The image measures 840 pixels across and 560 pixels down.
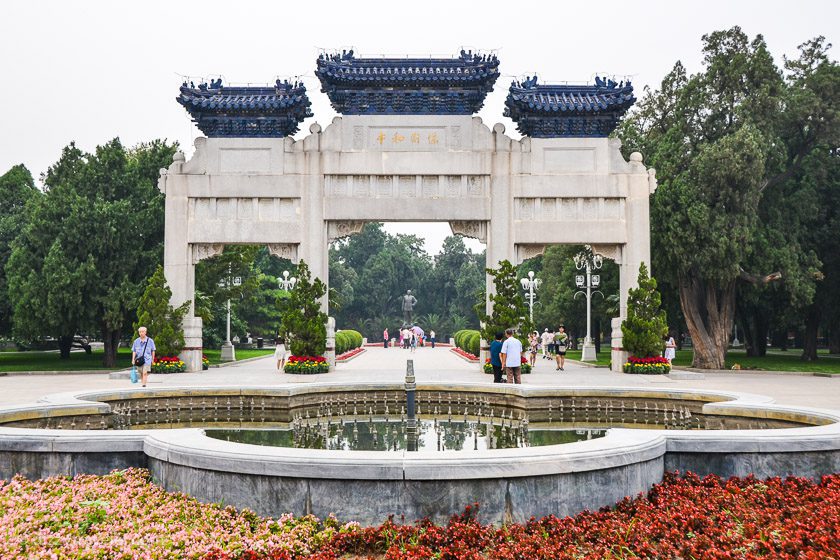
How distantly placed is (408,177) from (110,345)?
14.2m

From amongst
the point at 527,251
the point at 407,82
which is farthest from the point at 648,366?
the point at 407,82

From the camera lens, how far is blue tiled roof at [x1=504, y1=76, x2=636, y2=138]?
77.7 feet

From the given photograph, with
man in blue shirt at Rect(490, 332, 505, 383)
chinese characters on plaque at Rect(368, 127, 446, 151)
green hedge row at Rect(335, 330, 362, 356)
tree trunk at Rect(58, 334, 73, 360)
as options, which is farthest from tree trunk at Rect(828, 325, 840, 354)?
tree trunk at Rect(58, 334, 73, 360)

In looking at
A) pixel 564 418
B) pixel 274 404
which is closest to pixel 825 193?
pixel 564 418

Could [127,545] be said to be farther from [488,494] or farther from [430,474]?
[488,494]

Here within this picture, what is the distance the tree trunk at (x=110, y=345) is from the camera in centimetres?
2858

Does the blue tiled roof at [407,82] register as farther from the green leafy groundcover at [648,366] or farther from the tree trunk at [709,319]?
the tree trunk at [709,319]

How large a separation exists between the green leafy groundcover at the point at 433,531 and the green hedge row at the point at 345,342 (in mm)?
28602

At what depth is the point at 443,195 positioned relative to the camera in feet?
77.8

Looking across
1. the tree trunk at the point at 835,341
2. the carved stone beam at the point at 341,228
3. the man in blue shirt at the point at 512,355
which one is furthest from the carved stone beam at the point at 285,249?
the tree trunk at the point at 835,341

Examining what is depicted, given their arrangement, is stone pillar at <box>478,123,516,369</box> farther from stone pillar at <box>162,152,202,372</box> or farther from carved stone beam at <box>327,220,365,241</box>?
stone pillar at <box>162,152,202,372</box>

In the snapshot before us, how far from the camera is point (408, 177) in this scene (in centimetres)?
2372

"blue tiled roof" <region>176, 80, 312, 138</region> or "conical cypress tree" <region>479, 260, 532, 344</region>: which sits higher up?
"blue tiled roof" <region>176, 80, 312, 138</region>

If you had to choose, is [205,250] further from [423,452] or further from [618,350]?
[423,452]
